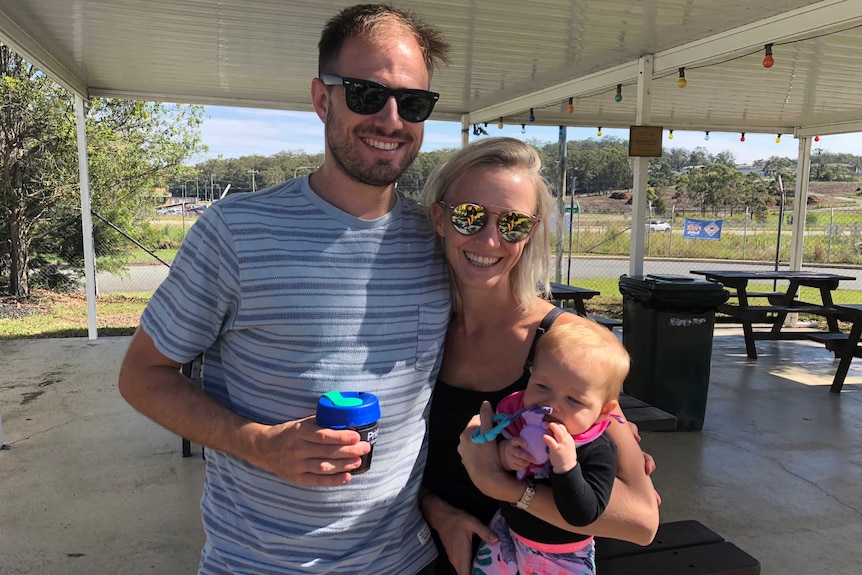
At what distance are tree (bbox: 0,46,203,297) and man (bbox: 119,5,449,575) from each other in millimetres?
10384

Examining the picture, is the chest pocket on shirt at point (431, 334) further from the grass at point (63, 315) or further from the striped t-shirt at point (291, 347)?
the grass at point (63, 315)

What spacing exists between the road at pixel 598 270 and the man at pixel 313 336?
40.5ft

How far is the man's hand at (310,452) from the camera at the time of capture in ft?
3.37

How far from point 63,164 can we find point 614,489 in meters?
12.1

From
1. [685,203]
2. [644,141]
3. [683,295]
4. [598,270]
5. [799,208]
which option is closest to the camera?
[683,295]

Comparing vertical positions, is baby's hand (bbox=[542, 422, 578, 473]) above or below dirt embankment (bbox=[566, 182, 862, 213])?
below

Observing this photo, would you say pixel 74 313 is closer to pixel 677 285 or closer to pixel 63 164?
pixel 63 164

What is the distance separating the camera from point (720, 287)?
4906 mm

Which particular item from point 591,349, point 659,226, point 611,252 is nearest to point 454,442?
point 591,349

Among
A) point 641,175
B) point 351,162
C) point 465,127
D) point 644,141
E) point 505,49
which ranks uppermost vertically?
point 505,49

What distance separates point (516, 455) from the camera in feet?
4.09

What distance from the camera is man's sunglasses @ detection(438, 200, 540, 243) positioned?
4.53 ft

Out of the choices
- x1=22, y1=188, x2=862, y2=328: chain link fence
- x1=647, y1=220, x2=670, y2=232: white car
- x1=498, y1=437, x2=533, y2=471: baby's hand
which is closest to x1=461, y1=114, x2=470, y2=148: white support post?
x1=22, y1=188, x2=862, y2=328: chain link fence

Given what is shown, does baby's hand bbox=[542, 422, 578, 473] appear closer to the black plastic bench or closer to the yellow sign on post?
the black plastic bench
